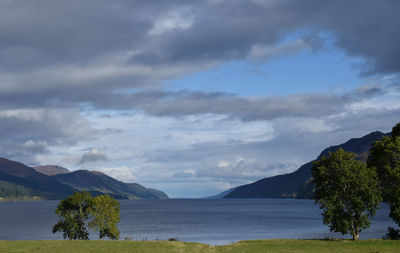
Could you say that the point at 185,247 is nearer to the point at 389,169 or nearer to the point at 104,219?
the point at 104,219

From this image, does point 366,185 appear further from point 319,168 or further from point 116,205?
point 116,205

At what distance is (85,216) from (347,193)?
58255mm

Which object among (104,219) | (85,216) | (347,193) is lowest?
(104,219)

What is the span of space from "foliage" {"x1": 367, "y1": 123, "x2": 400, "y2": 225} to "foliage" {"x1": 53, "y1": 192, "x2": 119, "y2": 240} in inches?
2280

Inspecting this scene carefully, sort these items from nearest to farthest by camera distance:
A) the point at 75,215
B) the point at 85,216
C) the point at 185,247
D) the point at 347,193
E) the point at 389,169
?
the point at 185,247, the point at 389,169, the point at 347,193, the point at 75,215, the point at 85,216

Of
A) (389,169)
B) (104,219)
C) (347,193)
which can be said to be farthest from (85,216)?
(389,169)

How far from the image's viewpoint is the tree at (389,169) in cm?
7681

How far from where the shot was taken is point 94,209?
93312mm

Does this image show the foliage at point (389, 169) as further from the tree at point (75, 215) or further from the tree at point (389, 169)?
the tree at point (75, 215)

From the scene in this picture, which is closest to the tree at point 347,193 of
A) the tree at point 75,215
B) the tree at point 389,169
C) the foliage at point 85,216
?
the tree at point 389,169

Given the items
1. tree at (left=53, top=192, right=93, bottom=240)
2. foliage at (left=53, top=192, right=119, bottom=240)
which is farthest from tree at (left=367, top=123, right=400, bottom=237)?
tree at (left=53, top=192, right=93, bottom=240)

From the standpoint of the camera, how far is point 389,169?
255 ft

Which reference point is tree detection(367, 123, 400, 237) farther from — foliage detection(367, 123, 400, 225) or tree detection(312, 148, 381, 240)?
tree detection(312, 148, 381, 240)

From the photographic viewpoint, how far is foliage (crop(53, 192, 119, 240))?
92000 millimetres
